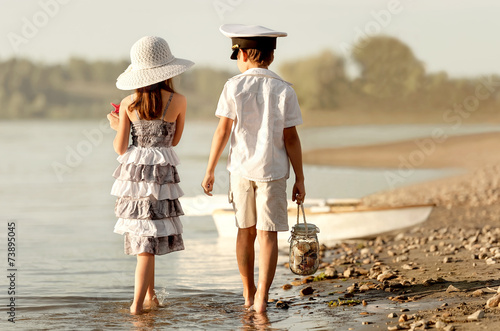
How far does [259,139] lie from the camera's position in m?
4.78

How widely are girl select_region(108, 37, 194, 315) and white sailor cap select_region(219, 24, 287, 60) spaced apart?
368mm

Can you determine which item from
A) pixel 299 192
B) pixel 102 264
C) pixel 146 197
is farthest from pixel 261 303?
pixel 102 264

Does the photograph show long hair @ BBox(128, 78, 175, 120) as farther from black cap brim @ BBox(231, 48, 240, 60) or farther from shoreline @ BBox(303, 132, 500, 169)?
shoreline @ BBox(303, 132, 500, 169)

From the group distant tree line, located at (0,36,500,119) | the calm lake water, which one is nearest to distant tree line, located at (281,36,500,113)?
distant tree line, located at (0,36,500,119)

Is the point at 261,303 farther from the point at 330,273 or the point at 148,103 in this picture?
the point at 148,103

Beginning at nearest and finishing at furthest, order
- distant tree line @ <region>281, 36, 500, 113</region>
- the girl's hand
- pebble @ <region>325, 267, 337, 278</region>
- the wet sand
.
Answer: the wet sand, the girl's hand, pebble @ <region>325, 267, 337, 278</region>, distant tree line @ <region>281, 36, 500, 113</region>

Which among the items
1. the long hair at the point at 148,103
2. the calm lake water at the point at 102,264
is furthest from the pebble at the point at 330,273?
the long hair at the point at 148,103

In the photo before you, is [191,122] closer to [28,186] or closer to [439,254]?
[28,186]

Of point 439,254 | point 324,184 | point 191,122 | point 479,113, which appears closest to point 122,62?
point 191,122

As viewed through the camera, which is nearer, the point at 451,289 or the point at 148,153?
the point at 148,153

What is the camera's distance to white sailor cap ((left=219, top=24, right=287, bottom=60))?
477cm

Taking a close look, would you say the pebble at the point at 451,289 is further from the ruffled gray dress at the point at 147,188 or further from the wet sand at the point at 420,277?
the ruffled gray dress at the point at 147,188

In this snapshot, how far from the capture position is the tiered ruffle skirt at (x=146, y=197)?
485 centimetres

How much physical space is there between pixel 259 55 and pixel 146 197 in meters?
1.19
